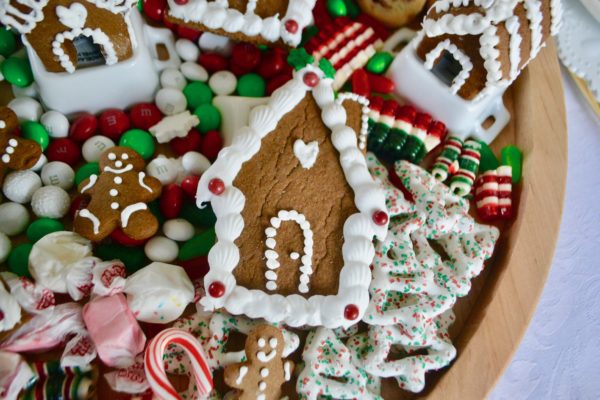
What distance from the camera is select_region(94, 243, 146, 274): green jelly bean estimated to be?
1333mm

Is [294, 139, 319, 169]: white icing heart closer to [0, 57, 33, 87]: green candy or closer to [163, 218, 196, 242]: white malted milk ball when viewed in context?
[163, 218, 196, 242]: white malted milk ball

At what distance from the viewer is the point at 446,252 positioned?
4.79ft

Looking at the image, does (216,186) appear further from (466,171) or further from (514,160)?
(514,160)

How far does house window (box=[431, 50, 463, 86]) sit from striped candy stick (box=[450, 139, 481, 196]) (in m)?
0.19

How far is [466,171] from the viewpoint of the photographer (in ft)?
4.94

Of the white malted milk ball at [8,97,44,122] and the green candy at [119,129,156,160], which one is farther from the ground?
the green candy at [119,129,156,160]

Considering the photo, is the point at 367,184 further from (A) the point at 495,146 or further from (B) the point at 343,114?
(A) the point at 495,146

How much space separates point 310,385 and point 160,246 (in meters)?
0.46

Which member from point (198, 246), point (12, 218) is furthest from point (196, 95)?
point (12, 218)

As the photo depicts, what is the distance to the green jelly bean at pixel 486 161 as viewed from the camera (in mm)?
1557

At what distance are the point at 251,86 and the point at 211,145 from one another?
0.70 ft

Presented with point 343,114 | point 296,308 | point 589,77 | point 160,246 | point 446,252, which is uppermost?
point 589,77

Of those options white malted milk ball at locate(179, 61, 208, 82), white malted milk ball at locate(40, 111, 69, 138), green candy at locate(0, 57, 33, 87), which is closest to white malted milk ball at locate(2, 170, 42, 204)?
white malted milk ball at locate(40, 111, 69, 138)

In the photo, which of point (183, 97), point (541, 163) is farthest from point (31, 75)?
point (541, 163)
